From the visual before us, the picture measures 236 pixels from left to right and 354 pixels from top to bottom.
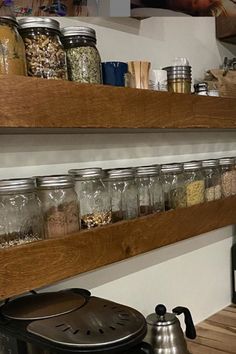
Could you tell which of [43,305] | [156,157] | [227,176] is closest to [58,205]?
[43,305]

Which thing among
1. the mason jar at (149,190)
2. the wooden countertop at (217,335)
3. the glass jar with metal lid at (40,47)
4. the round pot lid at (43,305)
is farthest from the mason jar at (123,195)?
the wooden countertop at (217,335)

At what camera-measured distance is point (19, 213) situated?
108 cm

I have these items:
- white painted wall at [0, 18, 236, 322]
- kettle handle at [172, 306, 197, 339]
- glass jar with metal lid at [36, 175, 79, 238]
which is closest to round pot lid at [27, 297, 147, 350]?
glass jar with metal lid at [36, 175, 79, 238]

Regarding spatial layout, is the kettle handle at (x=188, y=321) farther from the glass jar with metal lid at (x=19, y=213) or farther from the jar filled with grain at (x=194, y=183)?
Result: the glass jar with metal lid at (x=19, y=213)

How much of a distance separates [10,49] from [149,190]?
0.63 m

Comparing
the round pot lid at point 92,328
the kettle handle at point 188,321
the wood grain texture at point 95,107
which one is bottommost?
the kettle handle at point 188,321

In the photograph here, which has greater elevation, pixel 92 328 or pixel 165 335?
pixel 92 328

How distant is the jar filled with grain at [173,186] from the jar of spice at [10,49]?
0.63 m

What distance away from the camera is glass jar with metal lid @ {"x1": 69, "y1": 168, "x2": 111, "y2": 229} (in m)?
1.21

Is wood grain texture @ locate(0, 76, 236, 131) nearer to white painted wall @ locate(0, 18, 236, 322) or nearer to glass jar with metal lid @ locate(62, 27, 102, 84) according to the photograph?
glass jar with metal lid @ locate(62, 27, 102, 84)

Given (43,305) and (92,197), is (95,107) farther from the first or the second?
(43,305)

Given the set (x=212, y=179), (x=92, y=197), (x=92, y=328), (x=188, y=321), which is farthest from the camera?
(x=212, y=179)

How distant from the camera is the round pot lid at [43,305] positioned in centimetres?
105

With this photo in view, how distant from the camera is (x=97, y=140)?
1.46 m
